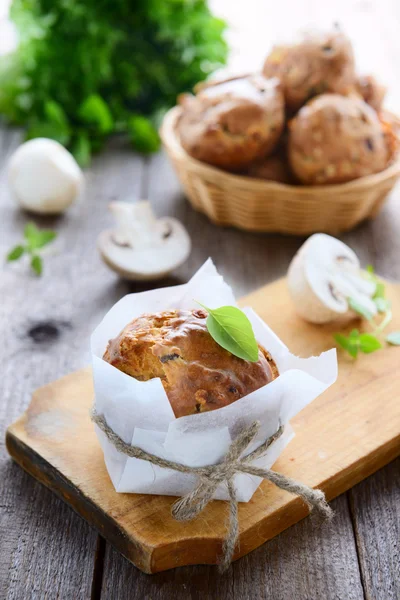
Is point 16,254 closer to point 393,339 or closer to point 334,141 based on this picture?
point 334,141

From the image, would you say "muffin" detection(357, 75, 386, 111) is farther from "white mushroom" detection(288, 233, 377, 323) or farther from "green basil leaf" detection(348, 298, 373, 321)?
"green basil leaf" detection(348, 298, 373, 321)

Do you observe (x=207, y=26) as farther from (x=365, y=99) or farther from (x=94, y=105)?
(x=365, y=99)

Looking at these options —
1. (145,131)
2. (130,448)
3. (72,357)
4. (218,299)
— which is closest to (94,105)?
(145,131)

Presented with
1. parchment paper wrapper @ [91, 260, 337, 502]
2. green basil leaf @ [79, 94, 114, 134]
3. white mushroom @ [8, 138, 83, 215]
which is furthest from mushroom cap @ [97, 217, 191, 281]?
green basil leaf @ [79, 94, 114, 134]

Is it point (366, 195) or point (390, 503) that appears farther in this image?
point (366, 195)

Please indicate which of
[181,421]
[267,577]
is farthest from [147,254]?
[267,577]
